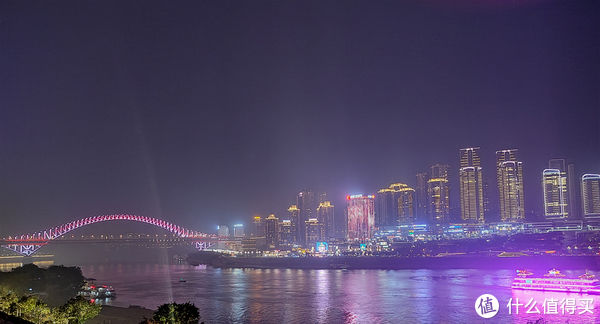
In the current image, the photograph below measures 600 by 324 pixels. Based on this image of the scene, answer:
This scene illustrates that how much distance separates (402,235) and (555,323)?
284 feet

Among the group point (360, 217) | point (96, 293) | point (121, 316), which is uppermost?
point (360, 217)

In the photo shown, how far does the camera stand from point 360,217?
121000 mm

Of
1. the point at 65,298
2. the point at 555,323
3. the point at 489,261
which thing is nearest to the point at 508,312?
the point at 555,323

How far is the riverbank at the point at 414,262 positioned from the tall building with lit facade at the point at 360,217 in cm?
3385

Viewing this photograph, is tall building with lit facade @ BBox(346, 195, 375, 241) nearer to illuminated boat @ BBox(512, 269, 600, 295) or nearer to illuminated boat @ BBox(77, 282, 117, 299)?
illuminated boat @ BBox(512, 269, 600, 295)

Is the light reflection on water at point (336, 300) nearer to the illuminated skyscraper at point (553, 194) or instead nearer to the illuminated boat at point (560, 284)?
the illuminated boat at point (560, 284)

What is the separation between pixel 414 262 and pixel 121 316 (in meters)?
56.0

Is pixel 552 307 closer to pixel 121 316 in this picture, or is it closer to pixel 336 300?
pixel 336 300

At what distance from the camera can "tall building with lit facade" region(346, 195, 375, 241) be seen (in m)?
118

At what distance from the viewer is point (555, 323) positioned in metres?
24.9

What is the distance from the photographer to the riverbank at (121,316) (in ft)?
79.6

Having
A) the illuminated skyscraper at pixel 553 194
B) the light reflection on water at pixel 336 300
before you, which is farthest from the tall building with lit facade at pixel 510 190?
the light reflection on water at pixel 336 300

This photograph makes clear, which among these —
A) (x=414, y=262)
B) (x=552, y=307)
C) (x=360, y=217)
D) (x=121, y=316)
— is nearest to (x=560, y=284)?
(x=552, y=307)

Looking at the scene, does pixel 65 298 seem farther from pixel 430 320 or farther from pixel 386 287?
pixel 386 287
